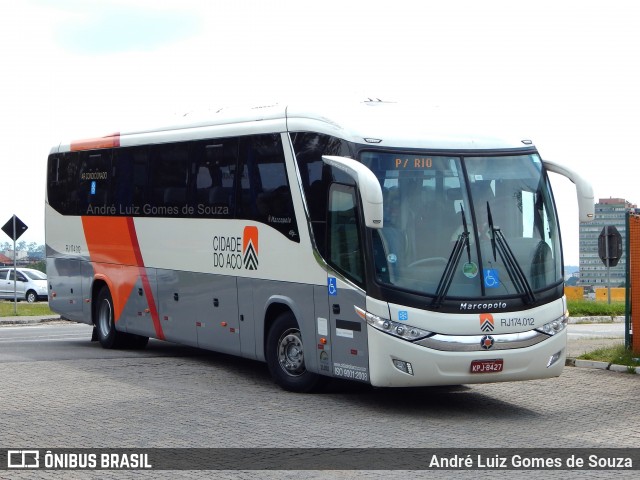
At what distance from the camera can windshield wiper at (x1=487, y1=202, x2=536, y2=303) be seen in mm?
13141

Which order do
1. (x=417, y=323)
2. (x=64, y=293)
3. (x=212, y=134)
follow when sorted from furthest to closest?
(x=64, y=293) < (x=212, y=134) < (x=417, y=323)

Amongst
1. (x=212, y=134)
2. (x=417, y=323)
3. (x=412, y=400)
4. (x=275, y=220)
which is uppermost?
(x=212, y=134)

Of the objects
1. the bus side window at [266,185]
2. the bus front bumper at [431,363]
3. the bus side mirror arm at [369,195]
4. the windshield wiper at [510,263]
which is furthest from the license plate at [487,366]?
the bus side window at [266,185]

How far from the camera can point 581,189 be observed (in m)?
14.3

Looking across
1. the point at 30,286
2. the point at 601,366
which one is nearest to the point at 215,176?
the point at 601,366

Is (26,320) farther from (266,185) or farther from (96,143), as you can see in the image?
(266,185)

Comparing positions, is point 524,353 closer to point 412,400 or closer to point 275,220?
point 412,400

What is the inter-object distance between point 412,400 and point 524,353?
72.7 inches

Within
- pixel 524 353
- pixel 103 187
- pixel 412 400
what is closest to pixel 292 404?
pixel 412 400

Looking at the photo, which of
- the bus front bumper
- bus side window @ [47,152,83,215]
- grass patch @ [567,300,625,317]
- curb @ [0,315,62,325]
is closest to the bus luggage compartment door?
the bus front bumper

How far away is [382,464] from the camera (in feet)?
32.5

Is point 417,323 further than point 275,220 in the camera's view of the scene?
No

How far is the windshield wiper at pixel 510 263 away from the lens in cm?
1314

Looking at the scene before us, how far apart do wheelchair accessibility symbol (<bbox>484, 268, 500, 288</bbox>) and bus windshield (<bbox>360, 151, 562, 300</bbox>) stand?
0.01m
